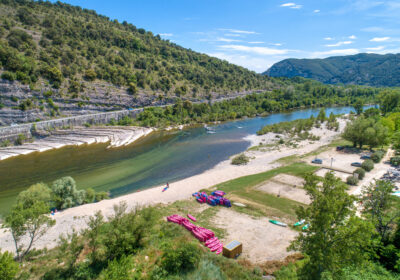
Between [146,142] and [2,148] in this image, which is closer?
[2,148]

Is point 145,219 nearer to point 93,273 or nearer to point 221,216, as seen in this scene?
point 93,273

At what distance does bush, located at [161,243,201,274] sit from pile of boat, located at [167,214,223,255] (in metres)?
4.35

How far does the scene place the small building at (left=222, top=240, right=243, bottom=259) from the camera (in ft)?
61.0

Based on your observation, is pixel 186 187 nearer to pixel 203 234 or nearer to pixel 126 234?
pixel 203 234

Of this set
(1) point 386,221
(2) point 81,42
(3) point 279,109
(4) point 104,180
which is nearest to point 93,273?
(1) point 386,221

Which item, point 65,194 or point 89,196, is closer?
point 65,194

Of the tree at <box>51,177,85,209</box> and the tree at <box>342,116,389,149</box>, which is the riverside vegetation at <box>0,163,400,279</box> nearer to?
the tree at <box>51,177,85,209</box>

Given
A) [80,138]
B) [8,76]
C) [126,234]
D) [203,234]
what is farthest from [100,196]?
[8,76]

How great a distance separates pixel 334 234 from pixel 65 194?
32501mm

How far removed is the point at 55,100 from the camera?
73125 mm

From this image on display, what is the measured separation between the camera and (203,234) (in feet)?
71.3

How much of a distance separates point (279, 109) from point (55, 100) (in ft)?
346

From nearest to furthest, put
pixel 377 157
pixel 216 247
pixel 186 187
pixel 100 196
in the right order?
pixel 216 247 → pixel 100 196 → pixel 186 187 → pixel 377 157

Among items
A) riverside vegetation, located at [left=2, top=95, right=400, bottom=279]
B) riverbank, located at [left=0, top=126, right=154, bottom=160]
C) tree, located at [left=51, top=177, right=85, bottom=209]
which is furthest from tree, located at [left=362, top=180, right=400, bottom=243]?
riverbank, located at [left=0, top=126, right=154, bottom=160]
